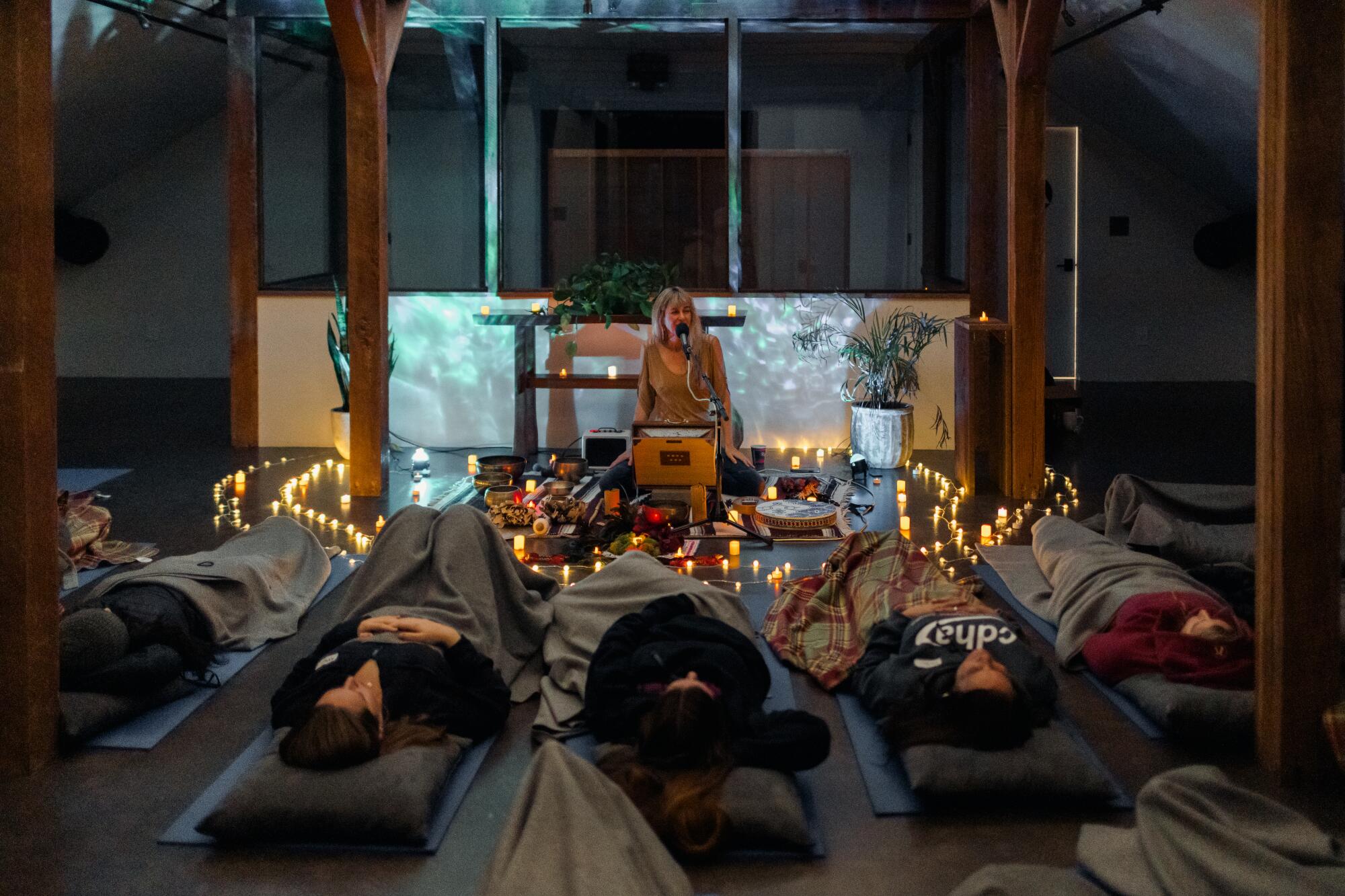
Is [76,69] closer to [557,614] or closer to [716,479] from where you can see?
[716,479]

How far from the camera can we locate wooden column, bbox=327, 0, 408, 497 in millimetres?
6723

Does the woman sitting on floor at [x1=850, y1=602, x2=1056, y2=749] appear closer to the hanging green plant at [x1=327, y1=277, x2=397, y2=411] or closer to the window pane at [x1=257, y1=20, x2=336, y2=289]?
the hanging green plant at [x1=327, y1=277, x2=397, y2=411]

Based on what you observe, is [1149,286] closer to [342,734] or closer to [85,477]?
[85,477]

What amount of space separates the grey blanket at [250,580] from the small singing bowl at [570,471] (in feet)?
6.03

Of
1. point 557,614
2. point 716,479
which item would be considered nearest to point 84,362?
point 716,479

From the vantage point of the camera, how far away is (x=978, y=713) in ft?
10.9

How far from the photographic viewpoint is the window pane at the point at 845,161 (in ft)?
27.6

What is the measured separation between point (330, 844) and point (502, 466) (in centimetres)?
394

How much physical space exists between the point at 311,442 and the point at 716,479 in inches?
131

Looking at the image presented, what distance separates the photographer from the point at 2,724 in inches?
136

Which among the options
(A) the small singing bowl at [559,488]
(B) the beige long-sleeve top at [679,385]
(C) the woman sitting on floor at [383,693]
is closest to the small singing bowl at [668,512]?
(A) the small singing bowl at [559,488]

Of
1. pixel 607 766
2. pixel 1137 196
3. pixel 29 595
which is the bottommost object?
pixel 607 766

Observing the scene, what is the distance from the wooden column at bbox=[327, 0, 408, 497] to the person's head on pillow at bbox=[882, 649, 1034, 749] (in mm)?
4108

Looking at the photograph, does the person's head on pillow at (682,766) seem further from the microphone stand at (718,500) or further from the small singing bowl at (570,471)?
the small singing bowl at (570,471)
